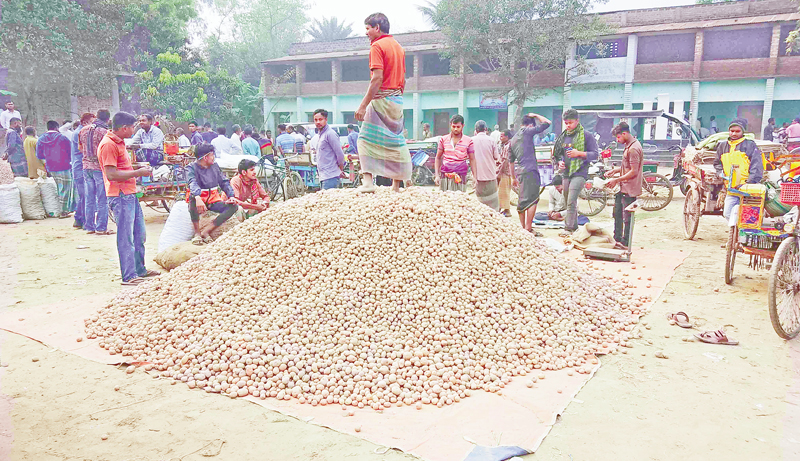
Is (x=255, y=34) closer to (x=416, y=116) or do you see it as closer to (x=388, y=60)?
(x=416, y=116)

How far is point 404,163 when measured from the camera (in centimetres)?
519

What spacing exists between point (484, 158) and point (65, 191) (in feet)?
25.1

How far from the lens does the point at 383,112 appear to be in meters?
4.91

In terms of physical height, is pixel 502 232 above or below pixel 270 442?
above

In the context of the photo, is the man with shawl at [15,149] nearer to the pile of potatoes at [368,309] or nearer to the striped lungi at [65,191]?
the striped lungi at [65,191]

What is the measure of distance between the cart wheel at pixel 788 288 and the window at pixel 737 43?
20614 mm

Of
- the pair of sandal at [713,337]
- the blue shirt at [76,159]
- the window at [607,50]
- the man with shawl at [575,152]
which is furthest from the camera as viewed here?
the window at [607,50]

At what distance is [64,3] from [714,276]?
1941cm

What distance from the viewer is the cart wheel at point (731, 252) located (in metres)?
5.00

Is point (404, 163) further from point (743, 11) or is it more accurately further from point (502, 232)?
point (743, 11)

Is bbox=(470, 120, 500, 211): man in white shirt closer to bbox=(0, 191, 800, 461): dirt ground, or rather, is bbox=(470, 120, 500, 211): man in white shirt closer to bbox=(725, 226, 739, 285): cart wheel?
bbox=(725, 226, 739, 285): cart wheel

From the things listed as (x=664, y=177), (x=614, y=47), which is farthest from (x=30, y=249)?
(x=614, y=47)

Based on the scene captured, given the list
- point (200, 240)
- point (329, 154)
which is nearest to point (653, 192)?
point (329, 154)

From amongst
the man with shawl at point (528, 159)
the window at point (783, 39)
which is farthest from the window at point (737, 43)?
the man with shawl at point (528, 159)
